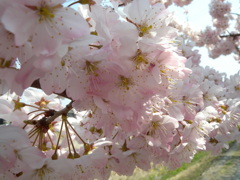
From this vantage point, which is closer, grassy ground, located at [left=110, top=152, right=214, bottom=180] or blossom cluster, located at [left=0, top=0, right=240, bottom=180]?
blossom cluster, located at [left=0, top=0, right=240, bottom=180]

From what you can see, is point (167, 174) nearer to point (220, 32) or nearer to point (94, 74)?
point (220, 32)

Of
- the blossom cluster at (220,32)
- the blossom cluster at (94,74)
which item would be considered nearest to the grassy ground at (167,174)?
Answer: the blossom cluster at (220,32)

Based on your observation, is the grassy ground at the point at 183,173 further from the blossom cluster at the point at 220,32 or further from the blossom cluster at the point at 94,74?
the blossom cluster at the point at 94,74

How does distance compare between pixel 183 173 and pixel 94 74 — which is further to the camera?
pixel 183 173

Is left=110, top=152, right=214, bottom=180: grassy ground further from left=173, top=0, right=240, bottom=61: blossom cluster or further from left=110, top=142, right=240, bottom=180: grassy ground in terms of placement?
left=173, top=0, right=240, bottom=61: blossom cluster

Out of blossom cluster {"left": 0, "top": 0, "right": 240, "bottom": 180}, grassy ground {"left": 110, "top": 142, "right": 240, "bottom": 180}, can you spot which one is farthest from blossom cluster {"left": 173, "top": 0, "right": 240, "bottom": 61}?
blossom cluster {"left": 0, "top": 0, "right": 240, "bottom": 180}

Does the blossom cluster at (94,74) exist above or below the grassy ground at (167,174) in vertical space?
above

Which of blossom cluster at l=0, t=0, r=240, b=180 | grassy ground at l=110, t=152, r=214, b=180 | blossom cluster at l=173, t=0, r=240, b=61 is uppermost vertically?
blossom cluster at l=173, t=0, r=240, b=61

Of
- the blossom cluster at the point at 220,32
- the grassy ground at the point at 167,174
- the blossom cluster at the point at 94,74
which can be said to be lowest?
the grassy ground at the point at 167,174

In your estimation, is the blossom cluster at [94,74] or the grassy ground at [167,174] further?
the grassy ground at [167,174]

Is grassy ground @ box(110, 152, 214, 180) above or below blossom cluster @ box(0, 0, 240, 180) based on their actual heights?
below

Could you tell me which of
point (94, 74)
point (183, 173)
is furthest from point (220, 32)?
point (94, 74)

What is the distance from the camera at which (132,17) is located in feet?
2.43

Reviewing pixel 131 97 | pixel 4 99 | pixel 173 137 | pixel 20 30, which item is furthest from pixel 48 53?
pixel 173 137
